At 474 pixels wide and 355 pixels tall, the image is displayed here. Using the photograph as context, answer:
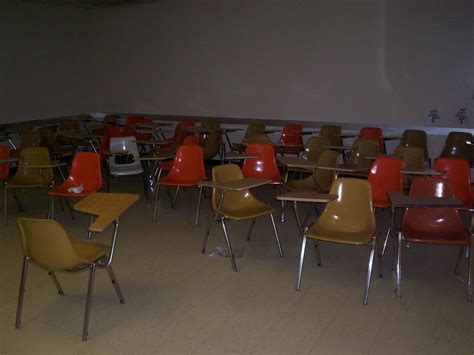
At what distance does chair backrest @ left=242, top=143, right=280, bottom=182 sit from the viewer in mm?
5312

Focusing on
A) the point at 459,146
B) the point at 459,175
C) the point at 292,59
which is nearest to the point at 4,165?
the point at 292,59

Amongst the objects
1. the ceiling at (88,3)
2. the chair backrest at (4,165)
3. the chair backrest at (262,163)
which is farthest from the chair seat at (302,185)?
the ceiling at (88,3)

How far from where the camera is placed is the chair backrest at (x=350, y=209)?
3732mm

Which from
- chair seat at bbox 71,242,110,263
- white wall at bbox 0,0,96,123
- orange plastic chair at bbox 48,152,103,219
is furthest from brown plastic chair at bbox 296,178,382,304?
white wall at bbox 0,0,96,123

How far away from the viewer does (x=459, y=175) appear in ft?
14.3

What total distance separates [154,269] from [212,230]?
1.13 metres

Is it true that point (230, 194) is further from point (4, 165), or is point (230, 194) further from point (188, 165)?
point (4, 165)

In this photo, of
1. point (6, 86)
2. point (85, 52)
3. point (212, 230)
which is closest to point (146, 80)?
point (85, 52)

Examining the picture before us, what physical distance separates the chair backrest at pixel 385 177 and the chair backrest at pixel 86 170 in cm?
282

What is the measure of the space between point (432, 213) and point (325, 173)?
4.76ft

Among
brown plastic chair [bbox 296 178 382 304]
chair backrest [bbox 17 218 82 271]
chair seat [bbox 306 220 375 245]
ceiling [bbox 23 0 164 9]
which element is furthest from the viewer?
ceiling [bbox 23 0 164 9]

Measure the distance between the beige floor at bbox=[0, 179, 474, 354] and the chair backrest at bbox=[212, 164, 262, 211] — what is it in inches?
18.4

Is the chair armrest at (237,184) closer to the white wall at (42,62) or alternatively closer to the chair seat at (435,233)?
the chair seat at (435,233)

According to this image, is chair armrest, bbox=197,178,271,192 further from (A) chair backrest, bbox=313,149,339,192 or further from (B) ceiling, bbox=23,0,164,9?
(B) ceiling, bbox=23,0,164,9
